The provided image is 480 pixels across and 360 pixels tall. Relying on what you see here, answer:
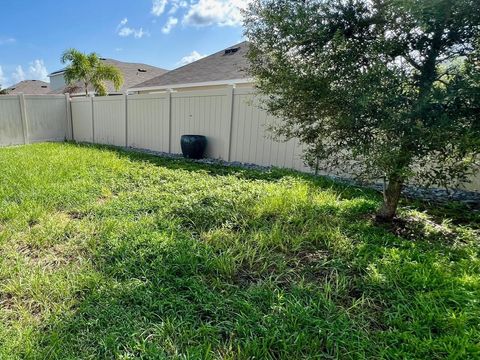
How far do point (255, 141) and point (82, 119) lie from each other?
772 centimetres

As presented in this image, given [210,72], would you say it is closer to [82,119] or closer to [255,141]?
[82,119]

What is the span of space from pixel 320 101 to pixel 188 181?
8.62ft

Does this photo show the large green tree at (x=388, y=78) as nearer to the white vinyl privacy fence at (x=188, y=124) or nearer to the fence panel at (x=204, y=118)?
the white vinyl privacy fence at (x=188, y=124)

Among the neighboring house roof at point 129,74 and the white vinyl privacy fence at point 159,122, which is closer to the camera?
the white vinyl privacy fence at point 159,122

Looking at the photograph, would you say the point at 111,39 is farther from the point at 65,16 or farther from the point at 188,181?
the point at 188,181

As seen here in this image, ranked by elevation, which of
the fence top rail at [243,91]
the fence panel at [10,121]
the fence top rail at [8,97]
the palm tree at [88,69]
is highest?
the palm tree at [88,69]

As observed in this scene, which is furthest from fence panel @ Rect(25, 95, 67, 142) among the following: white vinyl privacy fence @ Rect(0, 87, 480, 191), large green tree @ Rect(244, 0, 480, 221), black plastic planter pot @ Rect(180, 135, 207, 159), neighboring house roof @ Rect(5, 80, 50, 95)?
neighboring house roof @ Rect(5, 80, 50, 95)

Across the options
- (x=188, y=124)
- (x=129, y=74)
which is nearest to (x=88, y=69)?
(x=129, y=74)

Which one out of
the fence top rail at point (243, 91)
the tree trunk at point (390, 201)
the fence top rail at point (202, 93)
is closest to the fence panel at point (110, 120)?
the fence top rail at point (202, 93)

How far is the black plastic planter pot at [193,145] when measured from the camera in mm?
7379

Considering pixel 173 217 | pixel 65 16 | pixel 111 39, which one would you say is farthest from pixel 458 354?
pixel 111 39

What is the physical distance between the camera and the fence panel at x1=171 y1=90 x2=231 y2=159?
23.5 ft

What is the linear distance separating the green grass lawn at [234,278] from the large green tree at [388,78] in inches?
30.1

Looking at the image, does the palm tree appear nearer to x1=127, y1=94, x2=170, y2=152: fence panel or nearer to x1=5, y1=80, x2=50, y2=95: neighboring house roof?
x1=127, y1=94, x2=170, y2=152: fence panel
